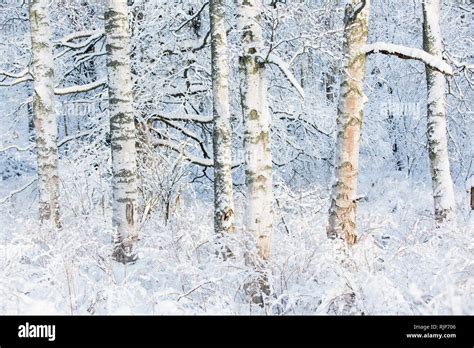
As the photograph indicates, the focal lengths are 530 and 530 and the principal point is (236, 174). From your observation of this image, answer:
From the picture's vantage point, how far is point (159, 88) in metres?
10.4

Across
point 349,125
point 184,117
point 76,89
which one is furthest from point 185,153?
point 349,125

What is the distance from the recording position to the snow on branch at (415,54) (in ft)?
16.9

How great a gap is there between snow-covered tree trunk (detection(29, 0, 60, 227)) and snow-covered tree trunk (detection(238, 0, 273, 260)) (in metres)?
3.99

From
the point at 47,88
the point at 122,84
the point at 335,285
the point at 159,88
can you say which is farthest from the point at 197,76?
the point at 335,285

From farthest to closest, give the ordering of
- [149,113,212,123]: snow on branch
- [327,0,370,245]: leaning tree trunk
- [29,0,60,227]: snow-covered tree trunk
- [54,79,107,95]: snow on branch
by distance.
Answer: [149,113,212,123]: snow on branch → [54,79,107,95]: snow on branch → [29,0,60,227]: snow-covered tree trunk → [327,0,370,245]: leaning tree trunk

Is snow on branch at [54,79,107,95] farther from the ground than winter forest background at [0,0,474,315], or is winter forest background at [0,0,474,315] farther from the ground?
snow on branch at [54,79,107,95]

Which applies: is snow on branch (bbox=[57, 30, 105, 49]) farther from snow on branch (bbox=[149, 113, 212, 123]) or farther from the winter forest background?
snow on branch (bbox=[149, 113, 212, 123])

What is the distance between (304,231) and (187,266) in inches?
67.7

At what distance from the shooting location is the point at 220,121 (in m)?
7.63

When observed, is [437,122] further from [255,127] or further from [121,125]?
[121,125]

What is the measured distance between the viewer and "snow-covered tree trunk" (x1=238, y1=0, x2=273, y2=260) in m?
5.11

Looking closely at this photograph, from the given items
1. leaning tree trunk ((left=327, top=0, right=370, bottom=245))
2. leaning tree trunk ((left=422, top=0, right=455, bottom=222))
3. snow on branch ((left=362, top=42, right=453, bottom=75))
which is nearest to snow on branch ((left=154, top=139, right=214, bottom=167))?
leaning tree trunk ((left=422, top=0, right=455, bottom=222))

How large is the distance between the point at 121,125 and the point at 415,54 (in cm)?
332
